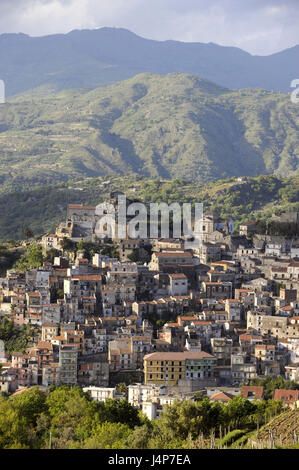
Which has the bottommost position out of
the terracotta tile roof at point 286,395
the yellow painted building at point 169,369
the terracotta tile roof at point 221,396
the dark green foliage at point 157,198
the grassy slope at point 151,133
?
the terracotta tile roof at point 221,396

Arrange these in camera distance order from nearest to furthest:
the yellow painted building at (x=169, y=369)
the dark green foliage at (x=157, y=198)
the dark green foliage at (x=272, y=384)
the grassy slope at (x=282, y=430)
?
the grassy slope at (x=282, y=430) → the dark green foliage at (x=272, y=384) → the yellow painted building at (x=169, y=369) → the dark green foliage at (x=157, y=198)

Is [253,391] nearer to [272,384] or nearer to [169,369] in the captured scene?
[272,384]

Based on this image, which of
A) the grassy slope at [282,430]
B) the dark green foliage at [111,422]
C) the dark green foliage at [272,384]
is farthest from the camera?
the dark green foliage at [272,384]

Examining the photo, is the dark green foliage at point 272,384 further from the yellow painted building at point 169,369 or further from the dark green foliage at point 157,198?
the dark green foliage at point 157,198

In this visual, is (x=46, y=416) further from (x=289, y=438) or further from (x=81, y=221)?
(x=81, y=221)

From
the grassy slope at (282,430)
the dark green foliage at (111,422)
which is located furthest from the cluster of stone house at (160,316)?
the grassy slope at (282,430)

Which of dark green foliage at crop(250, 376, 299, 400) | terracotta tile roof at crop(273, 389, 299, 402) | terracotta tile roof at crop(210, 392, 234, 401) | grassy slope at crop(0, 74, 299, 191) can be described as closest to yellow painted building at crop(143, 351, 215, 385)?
terracotta tile roof at crop(210, 392, 234, 401)
